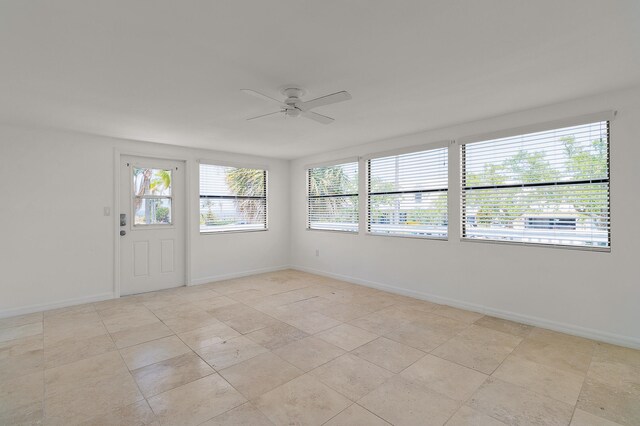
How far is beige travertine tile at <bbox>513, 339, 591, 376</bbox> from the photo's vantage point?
8.51ft

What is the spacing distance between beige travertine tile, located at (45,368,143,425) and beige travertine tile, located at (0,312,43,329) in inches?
74.9

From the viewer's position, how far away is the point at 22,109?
3.26m

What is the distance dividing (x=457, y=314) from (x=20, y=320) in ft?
17.1

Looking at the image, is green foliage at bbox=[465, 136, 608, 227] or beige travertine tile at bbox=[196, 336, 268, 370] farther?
green foliage at bbox=[465, 136, 608, 227]

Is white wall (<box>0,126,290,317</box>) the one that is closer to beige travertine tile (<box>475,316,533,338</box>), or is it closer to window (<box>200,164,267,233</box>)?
window (<box>200,164,267,233</box>)

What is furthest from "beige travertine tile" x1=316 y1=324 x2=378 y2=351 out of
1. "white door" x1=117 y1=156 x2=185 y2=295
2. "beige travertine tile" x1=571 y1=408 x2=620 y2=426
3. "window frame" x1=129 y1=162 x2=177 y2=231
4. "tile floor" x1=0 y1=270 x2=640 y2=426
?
"window frame" x1=129 y1=162 x2=177 y2=231

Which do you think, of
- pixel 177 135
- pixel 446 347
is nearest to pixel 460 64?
pixel 446 347

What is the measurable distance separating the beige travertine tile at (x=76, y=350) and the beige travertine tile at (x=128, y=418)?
1.06m

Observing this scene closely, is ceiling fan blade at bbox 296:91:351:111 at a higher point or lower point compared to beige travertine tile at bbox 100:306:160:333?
higher

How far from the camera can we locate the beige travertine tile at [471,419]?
1920mm

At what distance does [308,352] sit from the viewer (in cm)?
287

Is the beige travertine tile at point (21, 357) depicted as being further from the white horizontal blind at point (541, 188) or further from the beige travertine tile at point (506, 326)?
the white horizontal blind at point (541, 188)

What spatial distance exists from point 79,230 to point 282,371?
3.63m

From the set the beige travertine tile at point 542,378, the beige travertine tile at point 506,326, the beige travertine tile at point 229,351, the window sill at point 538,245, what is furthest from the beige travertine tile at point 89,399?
the window sill at point 538,245
